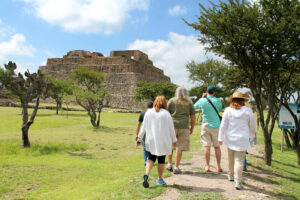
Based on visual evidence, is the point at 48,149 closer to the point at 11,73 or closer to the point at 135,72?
the point at 11,73

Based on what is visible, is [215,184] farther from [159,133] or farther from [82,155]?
[82,155]

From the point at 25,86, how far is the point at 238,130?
9185 mm

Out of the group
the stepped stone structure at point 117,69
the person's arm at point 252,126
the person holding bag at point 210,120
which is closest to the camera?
the person's arm at point 252,126

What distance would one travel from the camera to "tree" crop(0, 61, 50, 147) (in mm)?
9695

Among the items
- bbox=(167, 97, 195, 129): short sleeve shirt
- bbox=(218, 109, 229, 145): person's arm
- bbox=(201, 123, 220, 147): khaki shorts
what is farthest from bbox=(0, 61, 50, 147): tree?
bbox=(218, 109, 229, 145): person's arm

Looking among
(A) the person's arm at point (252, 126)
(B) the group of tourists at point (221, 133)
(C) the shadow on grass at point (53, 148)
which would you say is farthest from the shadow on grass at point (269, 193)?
(C) the shadow on grass at point (53, 148)

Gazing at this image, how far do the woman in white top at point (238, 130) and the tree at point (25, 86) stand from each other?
318 inches

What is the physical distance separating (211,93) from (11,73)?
28.1ft

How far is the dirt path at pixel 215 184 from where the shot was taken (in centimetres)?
394

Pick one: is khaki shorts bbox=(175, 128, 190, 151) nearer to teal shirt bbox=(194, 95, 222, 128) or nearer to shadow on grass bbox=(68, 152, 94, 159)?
teal shirt bbox=(194, 95, 222, 128)

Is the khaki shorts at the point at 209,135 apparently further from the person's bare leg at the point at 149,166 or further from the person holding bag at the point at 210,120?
the person's bare leg at the point at 149,166

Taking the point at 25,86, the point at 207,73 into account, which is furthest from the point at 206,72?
the point at 25,86

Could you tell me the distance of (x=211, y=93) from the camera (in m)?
5.12

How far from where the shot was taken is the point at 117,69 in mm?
51656
